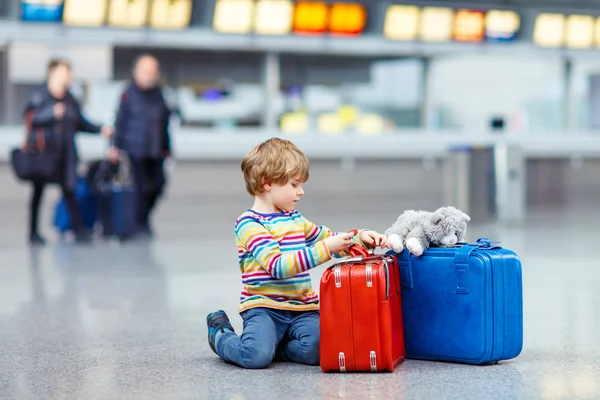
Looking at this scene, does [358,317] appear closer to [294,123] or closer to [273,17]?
[273,17]

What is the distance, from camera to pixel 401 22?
13500 millimetres

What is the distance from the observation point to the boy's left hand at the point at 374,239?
3477 mm

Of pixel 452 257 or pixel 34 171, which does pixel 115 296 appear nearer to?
pixel 452 257

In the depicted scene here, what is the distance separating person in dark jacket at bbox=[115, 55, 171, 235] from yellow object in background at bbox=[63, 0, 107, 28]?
3.23 meters

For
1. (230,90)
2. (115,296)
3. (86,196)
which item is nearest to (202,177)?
(230,90)

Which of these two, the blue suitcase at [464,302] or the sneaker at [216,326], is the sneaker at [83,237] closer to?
the sneaker at [216,326]

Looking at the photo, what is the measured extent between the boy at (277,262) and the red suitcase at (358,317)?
5.1 inches

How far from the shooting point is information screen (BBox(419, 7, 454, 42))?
13617 millimetres

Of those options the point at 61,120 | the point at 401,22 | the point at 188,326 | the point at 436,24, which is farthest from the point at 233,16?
the point at 188,326

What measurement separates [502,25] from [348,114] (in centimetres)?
257

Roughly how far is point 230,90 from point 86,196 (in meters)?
3.55

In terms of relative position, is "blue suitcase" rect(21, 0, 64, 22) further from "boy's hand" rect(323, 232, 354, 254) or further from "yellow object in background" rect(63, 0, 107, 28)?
"boy's hand" rect(323, 232, 354, 254)

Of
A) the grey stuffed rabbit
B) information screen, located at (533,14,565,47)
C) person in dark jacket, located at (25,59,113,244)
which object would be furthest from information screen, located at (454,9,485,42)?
the grey stuffed rabbit

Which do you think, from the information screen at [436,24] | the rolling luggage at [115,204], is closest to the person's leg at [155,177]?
the rolling luggage at [115,204]
